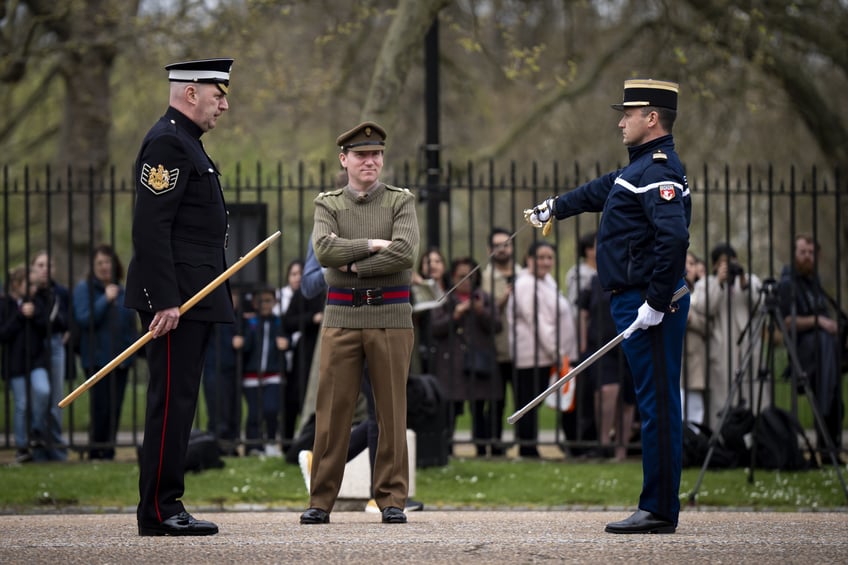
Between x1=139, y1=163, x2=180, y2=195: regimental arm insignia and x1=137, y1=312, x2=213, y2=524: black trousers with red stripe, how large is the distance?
1.87ft

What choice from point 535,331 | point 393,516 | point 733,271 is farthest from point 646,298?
point 733,271

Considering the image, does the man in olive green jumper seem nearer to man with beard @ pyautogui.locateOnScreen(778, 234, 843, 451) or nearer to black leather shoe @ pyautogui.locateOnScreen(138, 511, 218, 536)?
black leather shoe @ pyautogui.locateOnScreen(138, 511, 218, 536)

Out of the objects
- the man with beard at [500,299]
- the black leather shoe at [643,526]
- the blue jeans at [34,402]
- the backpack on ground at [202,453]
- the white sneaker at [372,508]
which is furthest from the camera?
the man with beard at [500,299]

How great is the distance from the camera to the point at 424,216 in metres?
20.6

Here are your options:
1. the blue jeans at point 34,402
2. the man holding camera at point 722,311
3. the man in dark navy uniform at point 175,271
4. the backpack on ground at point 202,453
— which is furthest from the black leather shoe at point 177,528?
the man holding camera at point 722,311

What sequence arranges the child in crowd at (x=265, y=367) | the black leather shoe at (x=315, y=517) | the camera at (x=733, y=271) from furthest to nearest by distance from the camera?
the child in crowd at (x=265, y=367)
the camera at (x=733, y=271)
the black leather shoe at (x=315, y=517)

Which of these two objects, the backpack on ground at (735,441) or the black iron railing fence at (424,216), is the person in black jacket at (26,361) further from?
the backpack on ground at (735,441)

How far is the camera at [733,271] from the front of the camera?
12.1 metres

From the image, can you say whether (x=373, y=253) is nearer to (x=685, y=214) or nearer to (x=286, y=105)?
(x=685, y=214)

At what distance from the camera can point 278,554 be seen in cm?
581

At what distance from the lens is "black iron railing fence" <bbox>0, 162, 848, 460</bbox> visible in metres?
11.9

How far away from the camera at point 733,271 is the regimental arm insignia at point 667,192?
5.62 meters

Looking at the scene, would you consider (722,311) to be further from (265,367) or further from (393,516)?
(393,516)

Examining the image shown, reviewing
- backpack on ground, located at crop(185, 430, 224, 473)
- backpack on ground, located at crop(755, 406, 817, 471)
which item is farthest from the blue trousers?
backpack on ground, located at crop(185, 430, 224, 473)
